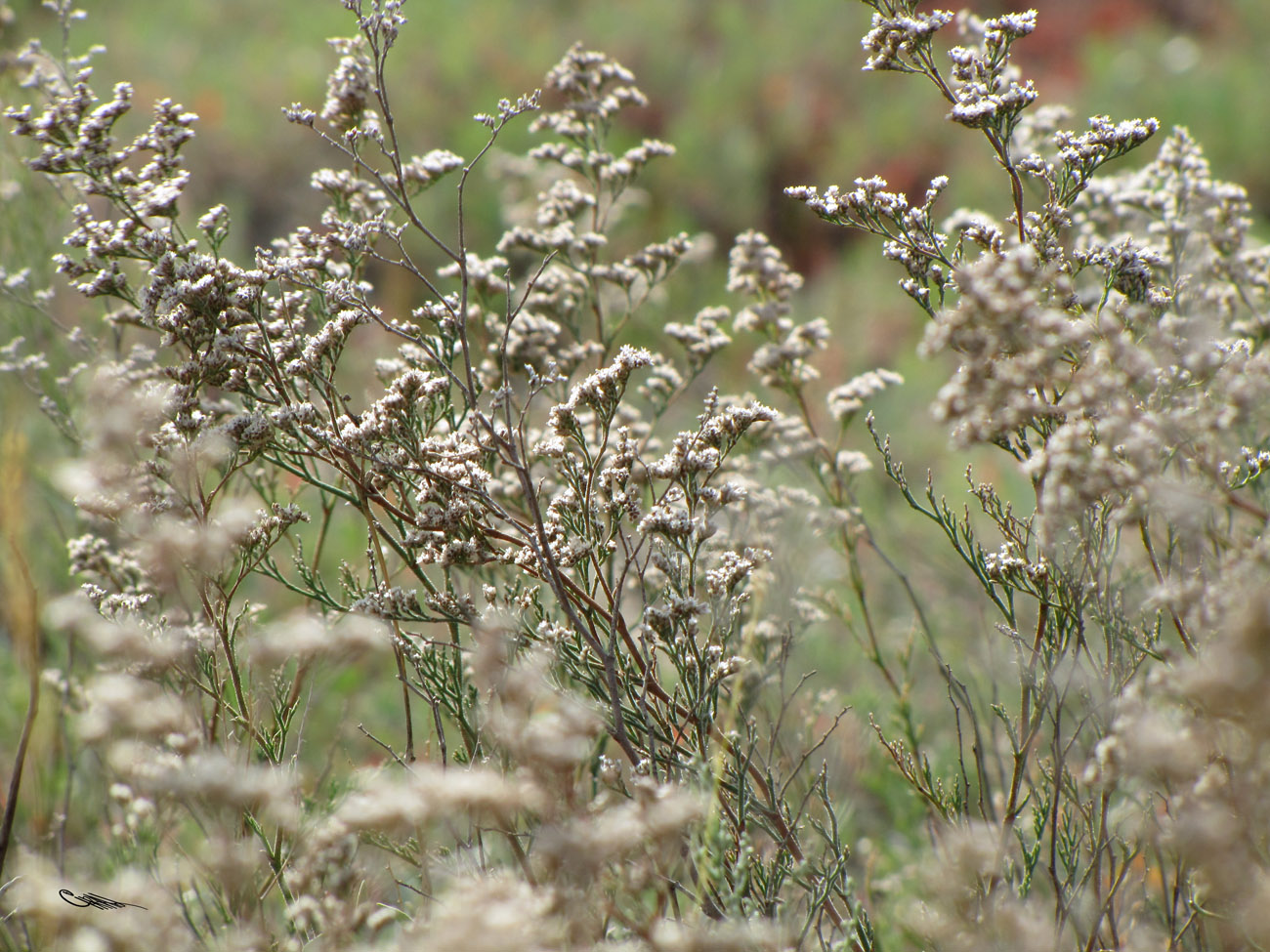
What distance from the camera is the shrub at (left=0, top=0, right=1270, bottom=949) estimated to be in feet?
4.08

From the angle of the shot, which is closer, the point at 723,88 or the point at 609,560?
the point at 609,560

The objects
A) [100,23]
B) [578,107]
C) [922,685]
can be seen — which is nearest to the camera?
[578,107]

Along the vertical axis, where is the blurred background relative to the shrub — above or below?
above

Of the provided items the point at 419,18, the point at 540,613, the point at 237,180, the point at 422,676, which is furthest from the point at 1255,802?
the point at 419,18

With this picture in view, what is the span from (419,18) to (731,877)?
11.1m

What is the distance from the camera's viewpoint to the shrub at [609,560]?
124cm

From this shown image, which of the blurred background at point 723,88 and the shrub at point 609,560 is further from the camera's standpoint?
the blurred background at point 723,88

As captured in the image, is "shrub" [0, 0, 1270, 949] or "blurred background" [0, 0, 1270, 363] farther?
"blurred background" [0, 0, 1270, 363]

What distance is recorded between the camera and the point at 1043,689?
1781 mm

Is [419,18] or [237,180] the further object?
[419,18]

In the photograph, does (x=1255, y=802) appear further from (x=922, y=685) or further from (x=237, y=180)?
(x=237, y=180)

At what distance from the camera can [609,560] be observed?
6.05ft

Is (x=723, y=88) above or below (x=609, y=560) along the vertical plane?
above

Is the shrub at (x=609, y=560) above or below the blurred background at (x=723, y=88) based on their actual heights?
below
